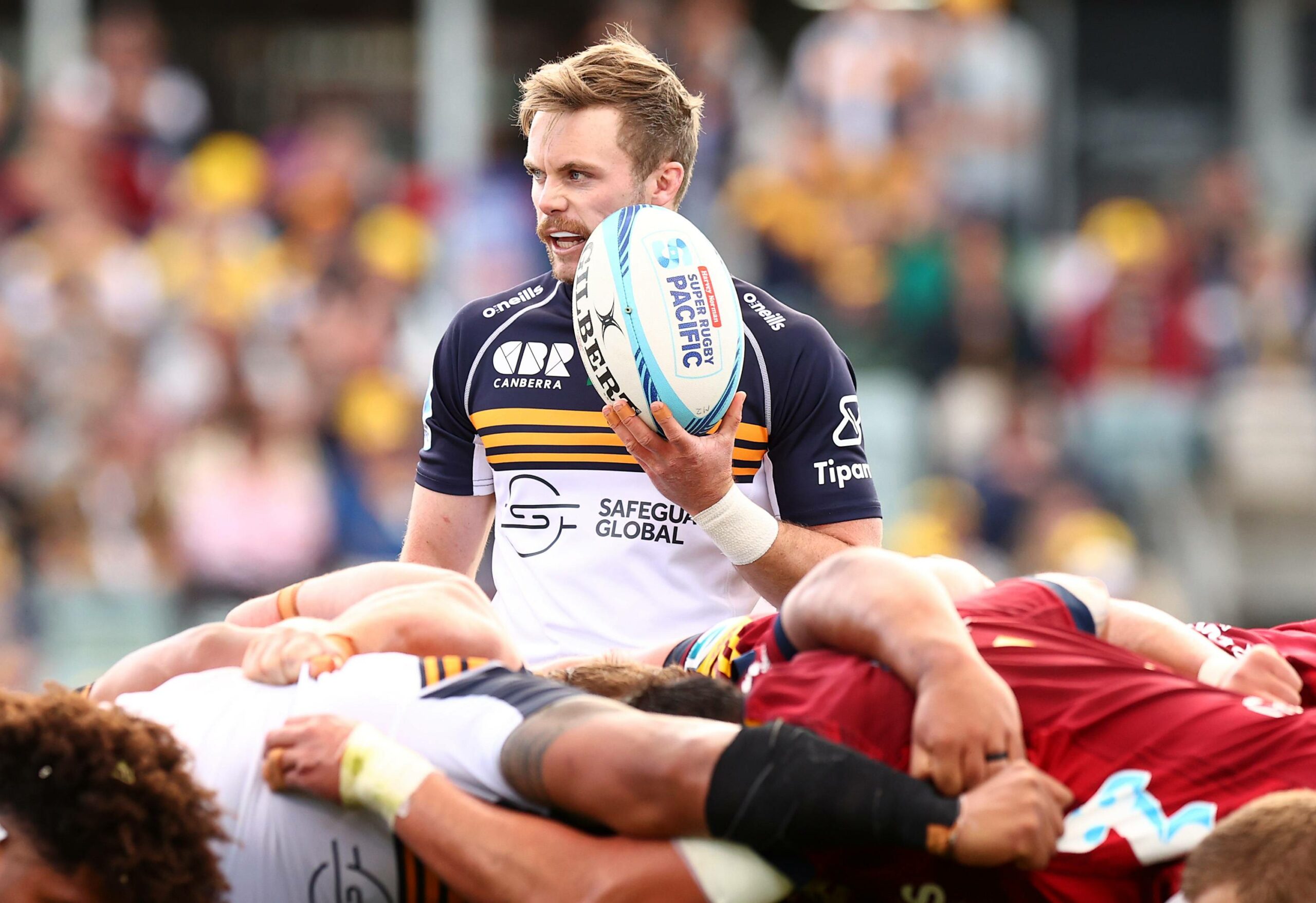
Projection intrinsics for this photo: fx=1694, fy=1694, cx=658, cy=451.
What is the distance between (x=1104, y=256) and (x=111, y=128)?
19.7ft

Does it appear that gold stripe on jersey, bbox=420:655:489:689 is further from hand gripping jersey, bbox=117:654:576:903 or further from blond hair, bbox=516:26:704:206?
blond hair, bbox=516:26:704:206

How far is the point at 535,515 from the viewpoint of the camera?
179 inches

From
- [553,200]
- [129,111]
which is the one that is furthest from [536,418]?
[129,111]

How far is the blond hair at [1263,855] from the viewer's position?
8.91 feet

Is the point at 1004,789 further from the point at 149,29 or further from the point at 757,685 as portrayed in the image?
the point at 149,29

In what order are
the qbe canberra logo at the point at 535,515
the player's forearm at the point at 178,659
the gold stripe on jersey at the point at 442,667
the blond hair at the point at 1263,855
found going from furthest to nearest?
the qbe canberra logo at the point at 535,515, the player's forearm at the point at 178,659, the gold stripe on jersey at the point at 442,667, the blond hair at the point at 1263,855

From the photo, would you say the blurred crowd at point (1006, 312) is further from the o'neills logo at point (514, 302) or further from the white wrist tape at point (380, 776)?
the white wrist tape at point (380, 776)

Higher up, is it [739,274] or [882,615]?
[739,274]

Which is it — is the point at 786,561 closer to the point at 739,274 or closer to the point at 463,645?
the point at 463,645

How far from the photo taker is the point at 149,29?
10.7m

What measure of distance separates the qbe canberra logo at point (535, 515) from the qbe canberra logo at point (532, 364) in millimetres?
250

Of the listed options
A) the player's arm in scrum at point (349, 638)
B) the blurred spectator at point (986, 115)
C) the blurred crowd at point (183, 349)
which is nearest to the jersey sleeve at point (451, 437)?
the player's arm in scrum at point (349, 638)

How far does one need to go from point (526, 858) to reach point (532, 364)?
182 centimetres

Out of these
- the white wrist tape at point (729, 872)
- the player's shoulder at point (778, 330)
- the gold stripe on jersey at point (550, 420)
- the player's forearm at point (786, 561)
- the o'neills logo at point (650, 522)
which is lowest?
the white wrist tape at point (729, 872)
